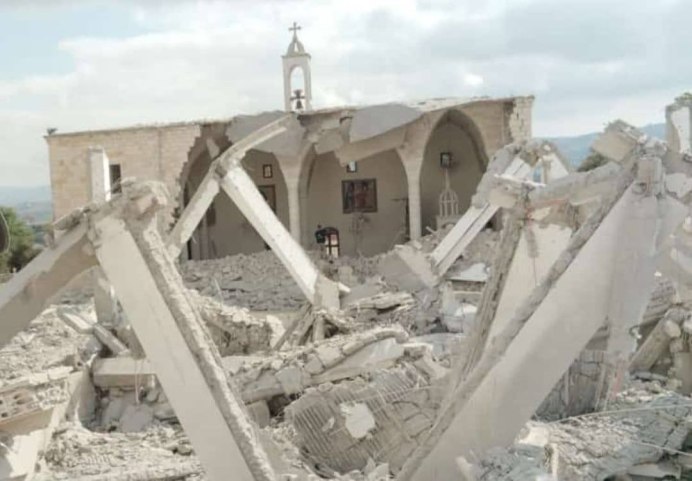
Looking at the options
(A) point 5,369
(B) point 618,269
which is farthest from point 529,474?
(A) point 5,369

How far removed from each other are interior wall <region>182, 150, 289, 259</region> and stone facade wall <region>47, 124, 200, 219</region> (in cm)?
360

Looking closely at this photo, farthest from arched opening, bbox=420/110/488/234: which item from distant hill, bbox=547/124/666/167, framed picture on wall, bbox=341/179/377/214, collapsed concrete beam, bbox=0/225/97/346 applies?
collapsed concrete beam, bbox=0/225/97/346

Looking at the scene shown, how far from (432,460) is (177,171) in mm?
16660

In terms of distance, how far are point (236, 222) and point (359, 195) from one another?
3811 mm

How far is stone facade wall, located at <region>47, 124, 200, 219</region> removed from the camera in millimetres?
21281

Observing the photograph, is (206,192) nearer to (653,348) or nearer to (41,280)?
(653,348)

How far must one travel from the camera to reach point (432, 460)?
227 inches

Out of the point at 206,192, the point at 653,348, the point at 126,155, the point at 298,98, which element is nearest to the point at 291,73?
the point at 298,98

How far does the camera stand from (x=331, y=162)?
81.9ft

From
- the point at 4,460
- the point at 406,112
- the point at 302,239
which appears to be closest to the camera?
the point at 4,460

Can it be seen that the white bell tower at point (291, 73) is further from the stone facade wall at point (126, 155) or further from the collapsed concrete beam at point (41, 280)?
the collapsed concrete beam at point (41, 280)

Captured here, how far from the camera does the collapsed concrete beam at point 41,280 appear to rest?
590cm

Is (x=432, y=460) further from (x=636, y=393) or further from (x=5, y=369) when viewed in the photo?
(x=5, y=369)

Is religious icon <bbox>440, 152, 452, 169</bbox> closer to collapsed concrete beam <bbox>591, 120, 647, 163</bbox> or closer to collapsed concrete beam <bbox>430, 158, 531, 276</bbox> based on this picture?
collapsed concrete beam <bbox>430, 158, 531, 276</bbox>
